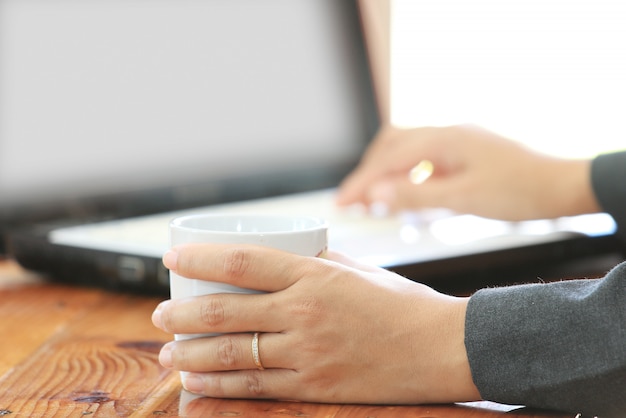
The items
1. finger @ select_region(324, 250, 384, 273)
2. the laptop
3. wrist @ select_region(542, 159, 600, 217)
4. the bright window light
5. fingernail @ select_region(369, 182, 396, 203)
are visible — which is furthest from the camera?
the bright window light

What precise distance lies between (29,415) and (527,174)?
2.52 feet

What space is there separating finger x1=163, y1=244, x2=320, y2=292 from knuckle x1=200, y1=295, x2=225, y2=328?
0.02 m

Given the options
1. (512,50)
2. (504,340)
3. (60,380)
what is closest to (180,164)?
(60,380)

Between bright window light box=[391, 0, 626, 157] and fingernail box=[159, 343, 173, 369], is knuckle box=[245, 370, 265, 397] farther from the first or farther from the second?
bright window light box=[391, 0, 626, 157]

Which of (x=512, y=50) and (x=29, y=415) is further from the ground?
(x=512, y=50)

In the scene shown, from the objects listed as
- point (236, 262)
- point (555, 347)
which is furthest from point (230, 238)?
point (555, 347)

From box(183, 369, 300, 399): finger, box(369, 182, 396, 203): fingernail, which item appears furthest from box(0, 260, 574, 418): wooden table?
box(369, 182, 396, 203): fingernail

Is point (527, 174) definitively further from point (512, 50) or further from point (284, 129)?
point (512, 50)

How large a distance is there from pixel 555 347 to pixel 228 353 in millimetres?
228

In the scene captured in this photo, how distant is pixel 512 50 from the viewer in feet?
6.89

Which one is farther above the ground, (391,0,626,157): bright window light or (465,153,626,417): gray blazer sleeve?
(391,0,626,157): bright window light

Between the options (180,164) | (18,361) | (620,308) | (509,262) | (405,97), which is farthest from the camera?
(405,97)

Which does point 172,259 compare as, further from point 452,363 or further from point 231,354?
point 452,363

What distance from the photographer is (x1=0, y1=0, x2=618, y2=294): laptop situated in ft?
3.13
